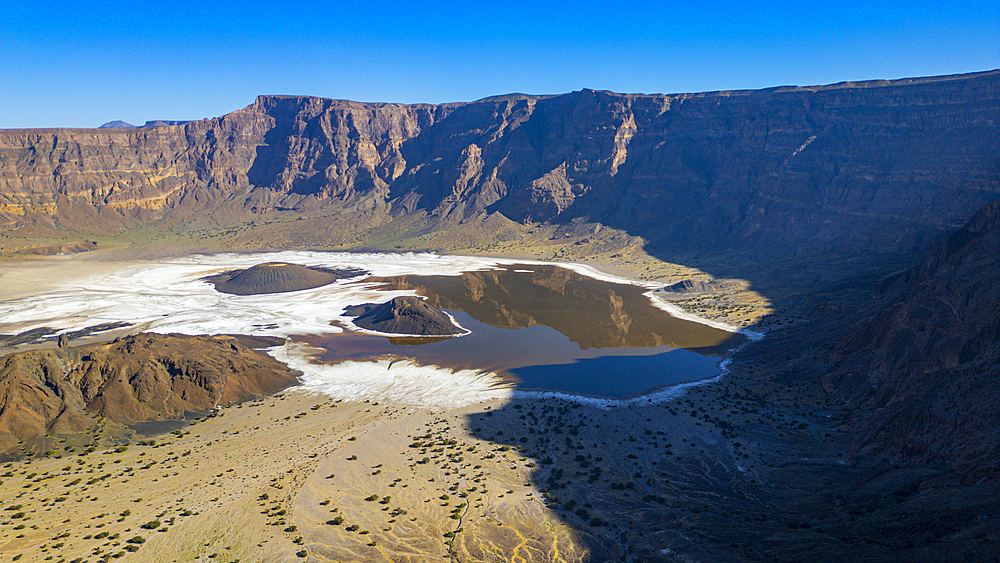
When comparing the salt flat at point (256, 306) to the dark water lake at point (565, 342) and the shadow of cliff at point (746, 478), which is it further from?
the shadow of cliff at point (746, 478)

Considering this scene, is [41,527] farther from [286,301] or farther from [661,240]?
[661,240]

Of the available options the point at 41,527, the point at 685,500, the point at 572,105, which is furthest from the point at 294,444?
the point at 572,105

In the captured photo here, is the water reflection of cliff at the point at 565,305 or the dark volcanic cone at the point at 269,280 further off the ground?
the dark volcanic cone at the point at 269,280

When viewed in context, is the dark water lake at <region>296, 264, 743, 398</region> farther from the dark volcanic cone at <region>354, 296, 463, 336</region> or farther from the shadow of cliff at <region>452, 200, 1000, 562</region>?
the shadow of cliff at <region>452, 200, 1000, 562</region>

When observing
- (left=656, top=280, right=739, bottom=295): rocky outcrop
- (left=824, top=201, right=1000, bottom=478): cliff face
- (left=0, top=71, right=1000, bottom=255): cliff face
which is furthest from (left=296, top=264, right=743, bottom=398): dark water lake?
(left=0, top=71, right=1000, bottom=255): cliff face

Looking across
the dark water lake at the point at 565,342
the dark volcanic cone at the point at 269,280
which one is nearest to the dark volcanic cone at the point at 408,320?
the dark water lake at the point at 565,342
